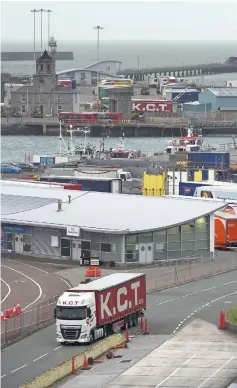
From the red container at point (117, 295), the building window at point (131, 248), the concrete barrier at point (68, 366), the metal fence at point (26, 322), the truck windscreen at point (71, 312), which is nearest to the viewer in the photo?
the concrete barrier at point (68, 366)

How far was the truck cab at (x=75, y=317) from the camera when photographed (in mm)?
11844

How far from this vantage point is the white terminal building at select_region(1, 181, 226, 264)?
16781 mm

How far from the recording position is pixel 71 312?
11.9 metres

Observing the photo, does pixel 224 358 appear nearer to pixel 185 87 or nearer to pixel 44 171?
pixel 44 171

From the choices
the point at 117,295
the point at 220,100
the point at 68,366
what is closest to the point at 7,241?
the point at 117,295

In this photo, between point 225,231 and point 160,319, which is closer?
point 160,319

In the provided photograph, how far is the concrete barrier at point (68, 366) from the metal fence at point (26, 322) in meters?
0.94

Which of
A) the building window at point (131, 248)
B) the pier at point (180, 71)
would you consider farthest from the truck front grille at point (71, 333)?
the pier at point (180, 71)

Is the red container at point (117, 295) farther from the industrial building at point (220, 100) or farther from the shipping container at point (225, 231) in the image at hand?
the industrial building at point (220, 100)

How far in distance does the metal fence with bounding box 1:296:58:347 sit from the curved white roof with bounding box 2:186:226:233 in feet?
11.4

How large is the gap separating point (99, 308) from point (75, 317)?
0.32 m

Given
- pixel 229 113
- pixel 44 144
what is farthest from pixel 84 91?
pixel 44 144

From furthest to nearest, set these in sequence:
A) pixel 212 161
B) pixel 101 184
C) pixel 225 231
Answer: pixel 212 161 → pixel 101 184 → pixel 225 231

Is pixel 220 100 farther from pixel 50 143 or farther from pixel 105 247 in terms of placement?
pixel 105 247
